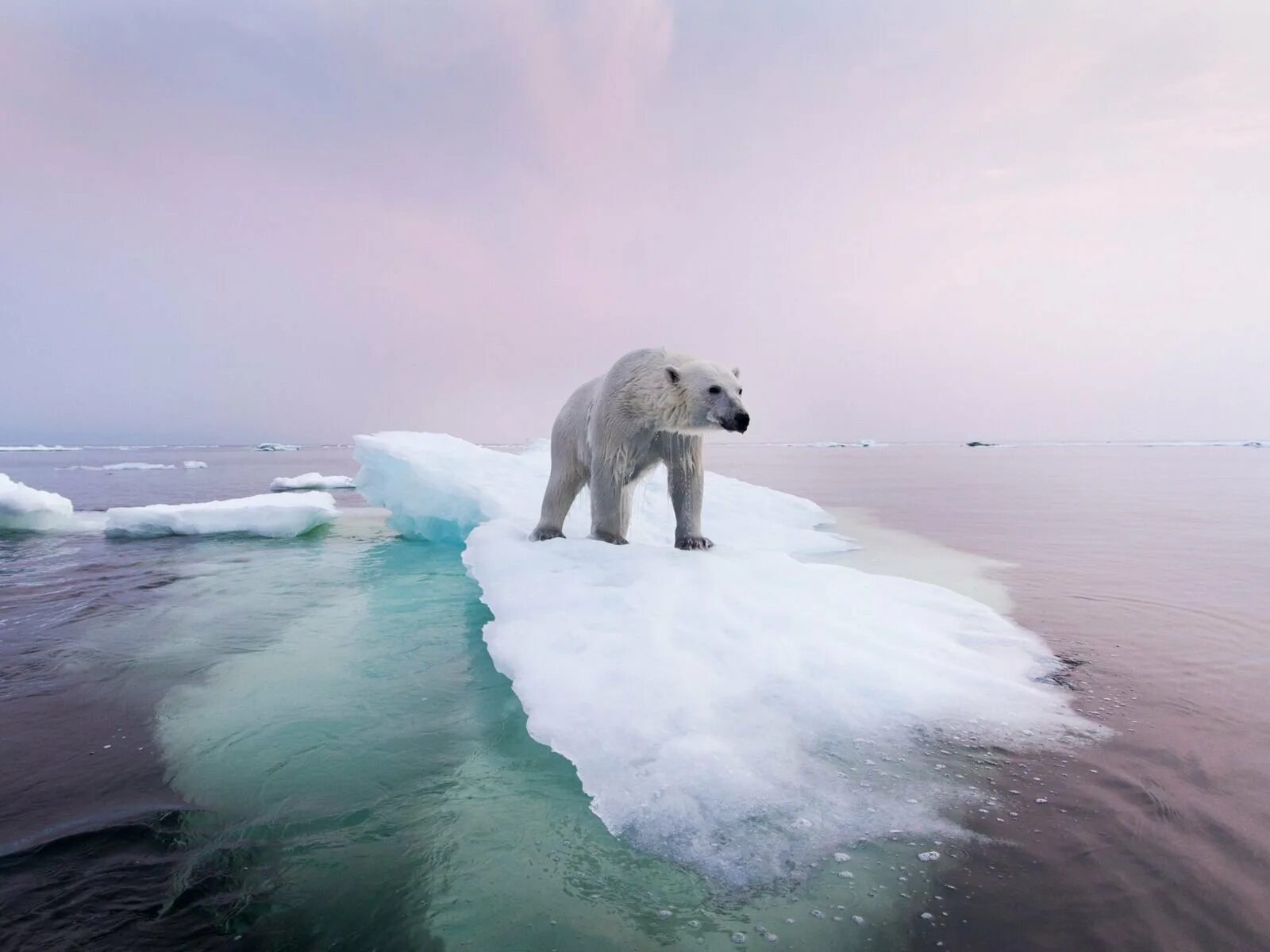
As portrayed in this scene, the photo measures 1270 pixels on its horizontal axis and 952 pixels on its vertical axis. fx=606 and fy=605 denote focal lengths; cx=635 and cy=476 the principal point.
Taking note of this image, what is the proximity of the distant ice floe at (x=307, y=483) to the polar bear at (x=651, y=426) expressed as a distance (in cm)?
1410

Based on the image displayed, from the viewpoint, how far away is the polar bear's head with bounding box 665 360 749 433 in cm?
400

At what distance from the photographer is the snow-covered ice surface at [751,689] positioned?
71.2 inches

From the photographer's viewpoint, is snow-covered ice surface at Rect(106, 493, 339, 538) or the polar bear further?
snow-covered ice surface at Rect(106, 493, 339, 538)

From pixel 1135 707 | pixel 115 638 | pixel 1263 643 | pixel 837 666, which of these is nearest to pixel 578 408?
pixel 837 666

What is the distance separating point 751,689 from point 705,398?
7.08ft

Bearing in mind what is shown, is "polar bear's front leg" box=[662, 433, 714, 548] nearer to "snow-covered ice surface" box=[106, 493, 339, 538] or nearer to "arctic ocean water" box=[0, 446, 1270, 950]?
"arctic ocean water" box=[0, 446, 1270, 950]

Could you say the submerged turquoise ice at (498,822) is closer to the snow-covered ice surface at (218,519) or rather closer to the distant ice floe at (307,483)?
the snow-covered ice surface at (218,519)

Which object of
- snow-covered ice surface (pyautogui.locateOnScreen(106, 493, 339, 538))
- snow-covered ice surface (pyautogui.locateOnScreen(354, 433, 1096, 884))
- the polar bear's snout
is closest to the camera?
snow-covered ice surface (pyautogui.locateOnScreen(354, 433, 1096, 884))

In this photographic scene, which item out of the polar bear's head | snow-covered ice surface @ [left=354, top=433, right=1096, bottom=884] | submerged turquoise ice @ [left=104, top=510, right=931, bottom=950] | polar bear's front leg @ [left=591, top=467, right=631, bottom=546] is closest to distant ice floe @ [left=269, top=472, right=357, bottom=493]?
polar bear's front leg @ [left=591, top=467, right=631, bottom=546]

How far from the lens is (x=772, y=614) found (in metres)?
3.13

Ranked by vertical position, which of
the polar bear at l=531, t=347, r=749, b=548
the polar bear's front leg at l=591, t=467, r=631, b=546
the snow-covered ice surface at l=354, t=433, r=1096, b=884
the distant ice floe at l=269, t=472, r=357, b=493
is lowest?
the distant ice floe at l=269, t=472, r=357, b=493

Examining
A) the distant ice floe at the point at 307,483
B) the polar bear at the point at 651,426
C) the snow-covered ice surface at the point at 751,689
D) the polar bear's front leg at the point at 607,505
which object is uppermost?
the polar bear at the point at 651,426

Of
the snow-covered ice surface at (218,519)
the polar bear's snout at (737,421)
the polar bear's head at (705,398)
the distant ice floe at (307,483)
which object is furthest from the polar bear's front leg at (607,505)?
the distant ice floe at (307,483)

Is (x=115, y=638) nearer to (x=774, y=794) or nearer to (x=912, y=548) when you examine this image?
(x=774, y=794)
